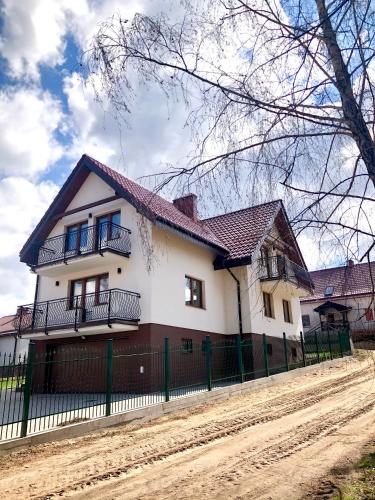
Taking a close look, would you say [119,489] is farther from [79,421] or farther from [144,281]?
[144,281]

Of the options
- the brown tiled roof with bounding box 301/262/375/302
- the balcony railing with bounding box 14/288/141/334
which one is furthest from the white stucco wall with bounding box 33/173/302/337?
the brown tiled roof with bounding box 301/262/375/302

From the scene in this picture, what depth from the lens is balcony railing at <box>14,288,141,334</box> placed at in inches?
598

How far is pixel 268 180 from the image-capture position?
404 centimetres

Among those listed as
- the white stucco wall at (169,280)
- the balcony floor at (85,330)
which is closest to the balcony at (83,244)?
the white stucco wall at (169,280)

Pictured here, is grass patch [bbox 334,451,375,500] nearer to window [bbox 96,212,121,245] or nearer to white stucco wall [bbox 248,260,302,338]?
white stucco wall [bbox 248,260,302,338]

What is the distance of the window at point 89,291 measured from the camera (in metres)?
16.7

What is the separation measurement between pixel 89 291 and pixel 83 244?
2148mm

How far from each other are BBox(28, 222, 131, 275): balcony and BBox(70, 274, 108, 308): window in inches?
50.2

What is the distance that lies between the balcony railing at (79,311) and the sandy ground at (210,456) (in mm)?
5562

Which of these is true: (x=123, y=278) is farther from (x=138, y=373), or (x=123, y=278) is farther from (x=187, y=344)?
(x=138, y=373)

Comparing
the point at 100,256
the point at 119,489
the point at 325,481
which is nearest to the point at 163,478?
the point at 119,489

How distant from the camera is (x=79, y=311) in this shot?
1694 cm

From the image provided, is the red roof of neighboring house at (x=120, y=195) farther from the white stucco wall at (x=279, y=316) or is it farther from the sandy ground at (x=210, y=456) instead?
the sandy ground at (x=210, y=456)

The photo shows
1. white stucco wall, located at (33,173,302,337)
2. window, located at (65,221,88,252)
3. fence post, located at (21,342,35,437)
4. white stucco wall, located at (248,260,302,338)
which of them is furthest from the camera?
white stucco wall, located at (248,260,302,338)
